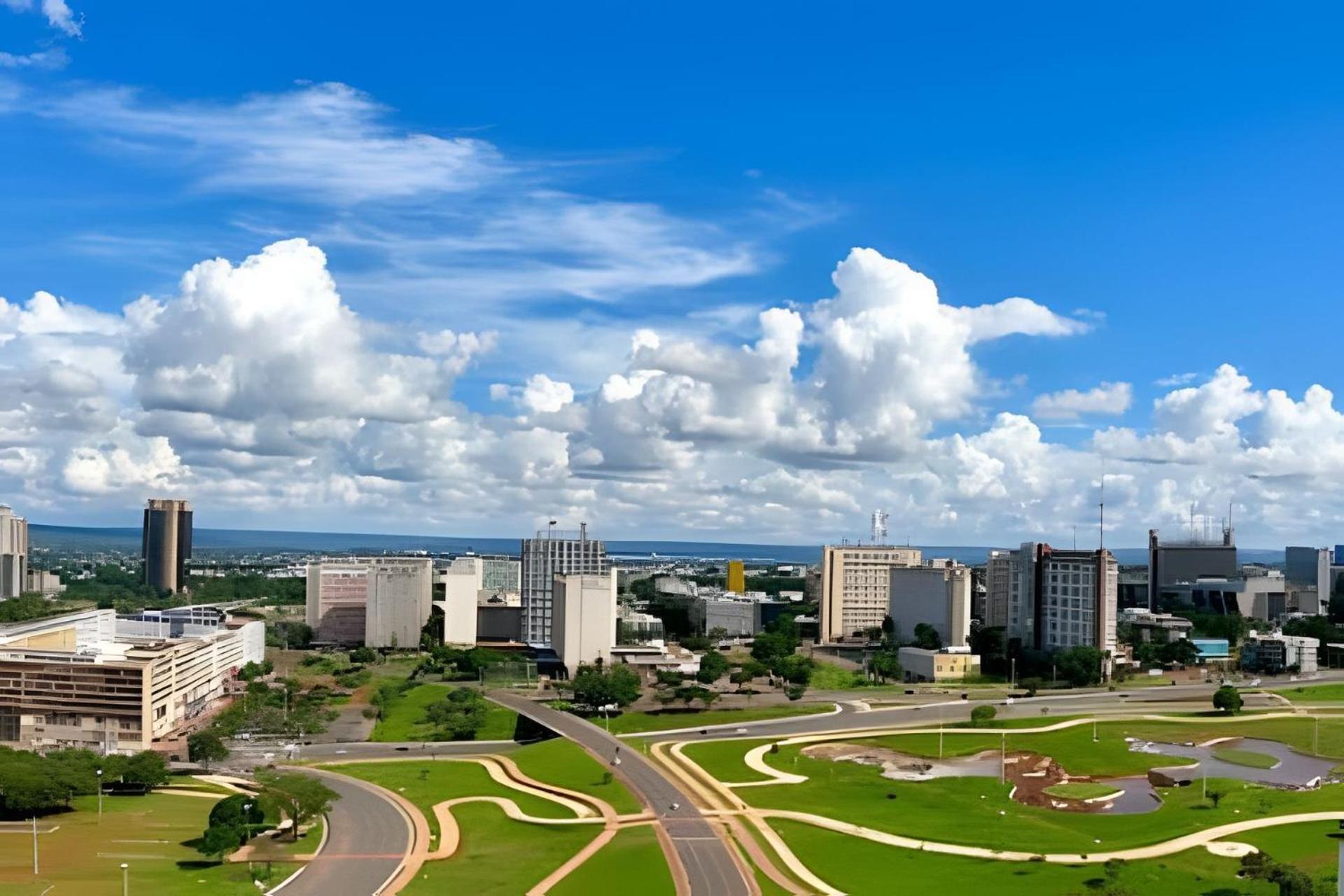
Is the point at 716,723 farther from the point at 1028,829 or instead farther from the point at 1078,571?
the point at 1078,571

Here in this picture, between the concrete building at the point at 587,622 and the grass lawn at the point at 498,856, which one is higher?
the concrete building at the point at 587,622

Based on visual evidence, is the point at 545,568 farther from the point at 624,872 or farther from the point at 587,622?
the point at 624,872

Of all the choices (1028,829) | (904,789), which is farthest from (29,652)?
(1028,829)

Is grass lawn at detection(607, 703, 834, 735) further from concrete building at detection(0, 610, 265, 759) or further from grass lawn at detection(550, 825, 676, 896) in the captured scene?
grass lawn at detection(550, 825, 676, 896)

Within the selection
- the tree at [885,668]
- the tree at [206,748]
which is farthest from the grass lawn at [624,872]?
the tree at [885,668]

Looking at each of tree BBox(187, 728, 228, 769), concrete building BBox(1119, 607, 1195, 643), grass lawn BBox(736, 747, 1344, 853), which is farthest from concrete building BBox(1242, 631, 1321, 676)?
tree BBox(187, 728, 228, 769)

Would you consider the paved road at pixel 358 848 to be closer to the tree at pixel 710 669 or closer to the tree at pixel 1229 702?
the tree at pixel 710 669
